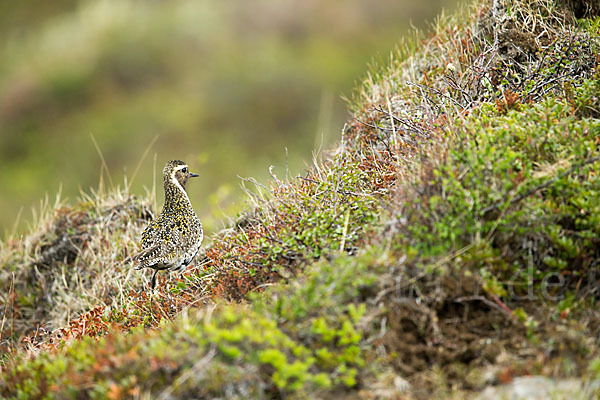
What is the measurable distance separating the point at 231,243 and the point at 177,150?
11.0 meters

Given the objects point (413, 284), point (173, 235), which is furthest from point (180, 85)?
point (413, 284)

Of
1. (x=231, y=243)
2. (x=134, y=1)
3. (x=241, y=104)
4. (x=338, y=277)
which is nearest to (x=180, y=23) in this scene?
(x=134, y=1)

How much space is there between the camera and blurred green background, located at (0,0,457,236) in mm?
16062

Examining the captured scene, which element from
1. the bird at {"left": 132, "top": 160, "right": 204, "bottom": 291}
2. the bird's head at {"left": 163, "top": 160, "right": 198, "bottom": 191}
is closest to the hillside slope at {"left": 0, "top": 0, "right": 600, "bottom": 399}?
the bird at {"left": 132, "top": 160, "right": 204, "bottom": 291}

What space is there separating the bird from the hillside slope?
32 centimetres

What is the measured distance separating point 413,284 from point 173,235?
2.75m

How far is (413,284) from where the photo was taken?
3869mm

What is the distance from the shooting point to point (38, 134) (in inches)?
693

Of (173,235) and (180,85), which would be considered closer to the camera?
(173,235)

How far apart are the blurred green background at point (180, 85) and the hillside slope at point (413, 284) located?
8699 mm

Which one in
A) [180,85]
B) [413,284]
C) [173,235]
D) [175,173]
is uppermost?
[180,85]

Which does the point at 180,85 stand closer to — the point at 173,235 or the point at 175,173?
the point at 175,173

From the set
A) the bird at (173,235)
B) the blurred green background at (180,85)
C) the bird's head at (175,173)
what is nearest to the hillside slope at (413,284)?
the bird at (173,235)

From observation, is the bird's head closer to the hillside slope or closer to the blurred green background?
the hillside slope
